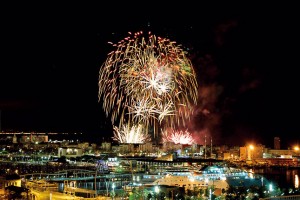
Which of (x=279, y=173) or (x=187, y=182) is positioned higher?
(x=187, y=182)

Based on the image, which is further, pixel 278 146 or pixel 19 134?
pixel 19 134

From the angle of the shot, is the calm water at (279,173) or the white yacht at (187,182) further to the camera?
the calm water at (279,173)

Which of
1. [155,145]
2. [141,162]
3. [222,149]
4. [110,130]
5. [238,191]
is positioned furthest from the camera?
[110,130]

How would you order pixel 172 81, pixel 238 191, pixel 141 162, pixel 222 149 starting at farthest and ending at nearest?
1. pixel 222 149
2. pixel 141 162
3. pixel 172 81
4. pixel 238 191

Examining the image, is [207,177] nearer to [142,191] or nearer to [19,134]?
[142,191]

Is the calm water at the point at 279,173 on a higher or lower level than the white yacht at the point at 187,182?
lower

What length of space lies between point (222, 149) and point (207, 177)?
1189 inches

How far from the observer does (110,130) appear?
237ft

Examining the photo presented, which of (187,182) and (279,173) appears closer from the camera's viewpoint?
(187,182)

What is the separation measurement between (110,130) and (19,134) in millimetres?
13745

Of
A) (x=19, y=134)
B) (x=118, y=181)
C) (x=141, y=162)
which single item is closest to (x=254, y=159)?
(x=141, y=162)

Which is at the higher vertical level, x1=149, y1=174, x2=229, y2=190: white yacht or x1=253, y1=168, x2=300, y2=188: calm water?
x1=149, y1=174, x2=229, y2=190: white yacht

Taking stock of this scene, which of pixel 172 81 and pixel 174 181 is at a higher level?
pixel 172 81

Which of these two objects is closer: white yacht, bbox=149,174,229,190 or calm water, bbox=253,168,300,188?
white yacht, bbox=149,174,229,190
